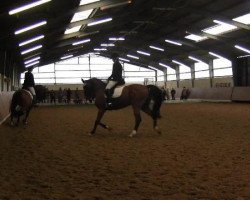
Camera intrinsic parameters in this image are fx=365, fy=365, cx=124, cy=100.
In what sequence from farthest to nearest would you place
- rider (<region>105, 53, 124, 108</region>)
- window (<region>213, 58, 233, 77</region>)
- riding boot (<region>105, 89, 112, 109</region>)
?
window (<region>213, 58, 233, 77</region>) < riding boot (<region>105, 89, 112, 109</region>) < rider (<region>105, 53, 124, 108</region>)

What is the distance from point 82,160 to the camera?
262 inches

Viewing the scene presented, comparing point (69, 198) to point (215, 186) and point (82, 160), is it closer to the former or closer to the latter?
point (215, 186)

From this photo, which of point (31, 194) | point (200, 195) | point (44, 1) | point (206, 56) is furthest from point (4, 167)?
point (206, 56)

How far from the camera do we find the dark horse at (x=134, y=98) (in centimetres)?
1035

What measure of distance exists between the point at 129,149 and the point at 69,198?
3.69 metres

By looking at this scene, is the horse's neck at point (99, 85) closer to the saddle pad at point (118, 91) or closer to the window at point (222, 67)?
the saddle pad at point (118, 91)

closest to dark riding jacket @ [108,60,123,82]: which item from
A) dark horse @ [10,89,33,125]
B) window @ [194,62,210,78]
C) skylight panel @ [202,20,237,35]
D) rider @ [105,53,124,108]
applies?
rider @ [105,53,124,108]

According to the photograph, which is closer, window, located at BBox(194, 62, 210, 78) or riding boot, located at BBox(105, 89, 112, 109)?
riding boot, located at BBox(105, 89, 112, 109)

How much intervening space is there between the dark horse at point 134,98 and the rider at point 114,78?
171 millimetres

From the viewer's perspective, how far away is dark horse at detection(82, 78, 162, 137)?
34.0 feet

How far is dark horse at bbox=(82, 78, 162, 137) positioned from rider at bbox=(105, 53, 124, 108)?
17 cm

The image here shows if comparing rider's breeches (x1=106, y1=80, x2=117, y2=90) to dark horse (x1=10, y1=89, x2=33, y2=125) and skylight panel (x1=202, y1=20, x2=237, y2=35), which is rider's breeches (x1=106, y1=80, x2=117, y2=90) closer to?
dark horse (x1=10, y1=89, x2=33, y2=125)

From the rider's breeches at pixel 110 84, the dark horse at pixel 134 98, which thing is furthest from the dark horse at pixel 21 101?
the rider's breeches at pixel 110 84

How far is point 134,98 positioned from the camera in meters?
10.3
